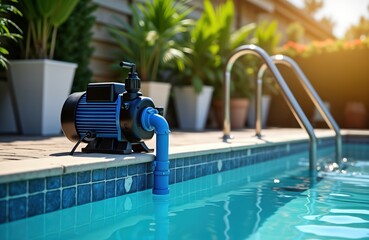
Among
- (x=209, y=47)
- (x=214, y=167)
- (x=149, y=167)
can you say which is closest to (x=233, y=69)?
(x=209, y=47)

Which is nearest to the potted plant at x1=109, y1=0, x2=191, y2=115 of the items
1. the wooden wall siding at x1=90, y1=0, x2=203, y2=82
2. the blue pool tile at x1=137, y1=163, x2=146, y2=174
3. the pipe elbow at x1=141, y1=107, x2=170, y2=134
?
the wooden wall siding at x1=90, y1=0, x2=203, y2=82

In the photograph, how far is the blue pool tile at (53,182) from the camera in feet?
6.28

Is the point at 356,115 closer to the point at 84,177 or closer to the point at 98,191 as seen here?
the point at 98,191

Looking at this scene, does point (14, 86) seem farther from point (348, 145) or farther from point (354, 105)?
point (354, 105)

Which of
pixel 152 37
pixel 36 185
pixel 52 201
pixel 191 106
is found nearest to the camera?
pixel 36 185

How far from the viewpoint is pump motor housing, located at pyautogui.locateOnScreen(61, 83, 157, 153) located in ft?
8.29

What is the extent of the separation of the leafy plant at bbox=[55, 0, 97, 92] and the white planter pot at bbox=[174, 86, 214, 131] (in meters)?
1.90

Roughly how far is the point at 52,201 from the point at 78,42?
3.37 metres

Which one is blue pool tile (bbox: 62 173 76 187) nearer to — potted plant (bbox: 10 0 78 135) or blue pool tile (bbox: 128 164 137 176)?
blue pool tile (bbox: 128 164 137 176)

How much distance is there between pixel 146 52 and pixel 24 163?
418 centimetres

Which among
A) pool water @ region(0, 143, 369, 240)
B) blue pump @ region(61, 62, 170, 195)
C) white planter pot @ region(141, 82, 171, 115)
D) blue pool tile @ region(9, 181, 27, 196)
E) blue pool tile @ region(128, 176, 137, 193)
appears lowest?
pool water @ region(0, 143, 369, 240)

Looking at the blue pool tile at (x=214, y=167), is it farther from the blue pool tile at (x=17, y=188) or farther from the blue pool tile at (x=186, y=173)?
the blue pool tile at (x=17, y=188)

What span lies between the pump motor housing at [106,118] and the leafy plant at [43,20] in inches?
74.6

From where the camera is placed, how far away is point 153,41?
566cm
